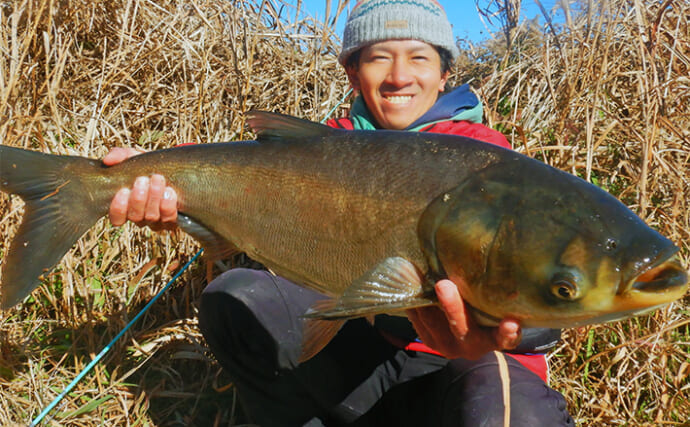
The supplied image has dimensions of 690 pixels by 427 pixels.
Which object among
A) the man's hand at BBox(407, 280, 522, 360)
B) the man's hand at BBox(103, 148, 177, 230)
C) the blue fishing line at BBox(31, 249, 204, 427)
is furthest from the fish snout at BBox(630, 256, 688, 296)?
the blue fishing line at BBox(31, 249, 204, 427)

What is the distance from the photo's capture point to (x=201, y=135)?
410 centimetres

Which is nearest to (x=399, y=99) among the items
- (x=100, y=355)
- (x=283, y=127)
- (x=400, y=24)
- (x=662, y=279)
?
(x=400, y=24)

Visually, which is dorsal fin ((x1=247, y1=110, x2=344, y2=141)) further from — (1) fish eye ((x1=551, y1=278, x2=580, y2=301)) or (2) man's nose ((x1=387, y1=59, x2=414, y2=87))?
(2) man's nose ((x1=387, y1=59, x2=414, y2=87))

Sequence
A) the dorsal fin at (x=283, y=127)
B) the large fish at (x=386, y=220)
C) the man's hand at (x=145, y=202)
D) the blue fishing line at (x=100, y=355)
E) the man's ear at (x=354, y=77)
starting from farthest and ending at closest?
the man's ear at (x=354, y=77) < the blue fishing line at (x=100, y=355) < the man's hand at (x=145, y=202) < the dorsal fin at (x=283, y=127) < the large fish at (x=386, y=220)

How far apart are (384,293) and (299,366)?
1173 mm

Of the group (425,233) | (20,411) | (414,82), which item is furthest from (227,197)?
(20,411)

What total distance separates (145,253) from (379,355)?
5.75 feet

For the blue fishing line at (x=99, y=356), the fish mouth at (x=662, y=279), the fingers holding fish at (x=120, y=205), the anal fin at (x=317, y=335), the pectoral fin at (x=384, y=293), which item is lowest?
the blue fishing line at (x=99, y=356)

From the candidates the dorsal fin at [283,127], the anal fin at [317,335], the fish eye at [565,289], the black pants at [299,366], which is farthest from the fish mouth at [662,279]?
the black pants at [299,366]

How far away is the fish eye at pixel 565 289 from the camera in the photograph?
1.38 metres

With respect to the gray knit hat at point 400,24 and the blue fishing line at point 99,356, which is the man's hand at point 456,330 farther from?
the blue fishing line at point 99,356

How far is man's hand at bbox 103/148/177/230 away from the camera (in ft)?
6.98

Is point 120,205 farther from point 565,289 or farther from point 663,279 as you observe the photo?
point 663,279

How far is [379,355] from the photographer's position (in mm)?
2580
